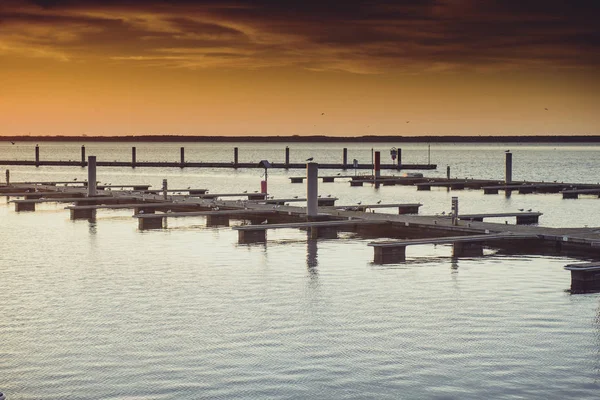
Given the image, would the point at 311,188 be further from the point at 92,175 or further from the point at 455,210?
the point at 92,175

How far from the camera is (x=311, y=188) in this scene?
27.2m

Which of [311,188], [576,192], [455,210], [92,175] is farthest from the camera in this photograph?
[576,192]

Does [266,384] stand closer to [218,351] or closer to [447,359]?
[218,351]

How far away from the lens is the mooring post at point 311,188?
88.8ft

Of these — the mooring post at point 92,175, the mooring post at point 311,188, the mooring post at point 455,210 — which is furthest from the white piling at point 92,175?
the mooring post at point 455,210

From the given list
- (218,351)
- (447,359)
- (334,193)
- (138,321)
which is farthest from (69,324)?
(334,193)

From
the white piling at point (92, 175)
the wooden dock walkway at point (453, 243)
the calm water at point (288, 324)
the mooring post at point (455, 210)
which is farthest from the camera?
the white piling at point (92, 175)

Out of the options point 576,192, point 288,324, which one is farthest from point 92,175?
point 288,324

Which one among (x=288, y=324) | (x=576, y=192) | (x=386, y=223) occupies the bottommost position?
(x=288, y=324)

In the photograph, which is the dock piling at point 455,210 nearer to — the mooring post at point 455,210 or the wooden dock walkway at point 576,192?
the mooring post at point 455,210

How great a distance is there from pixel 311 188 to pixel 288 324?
1289 centimetres

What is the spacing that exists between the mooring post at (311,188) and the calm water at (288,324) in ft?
7.99

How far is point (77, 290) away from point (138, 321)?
141 inches

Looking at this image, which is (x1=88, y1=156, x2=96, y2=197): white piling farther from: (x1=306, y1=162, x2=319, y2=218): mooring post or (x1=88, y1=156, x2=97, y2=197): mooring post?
(x1=306, y1=162, x2=319, y2=218): mooring post
